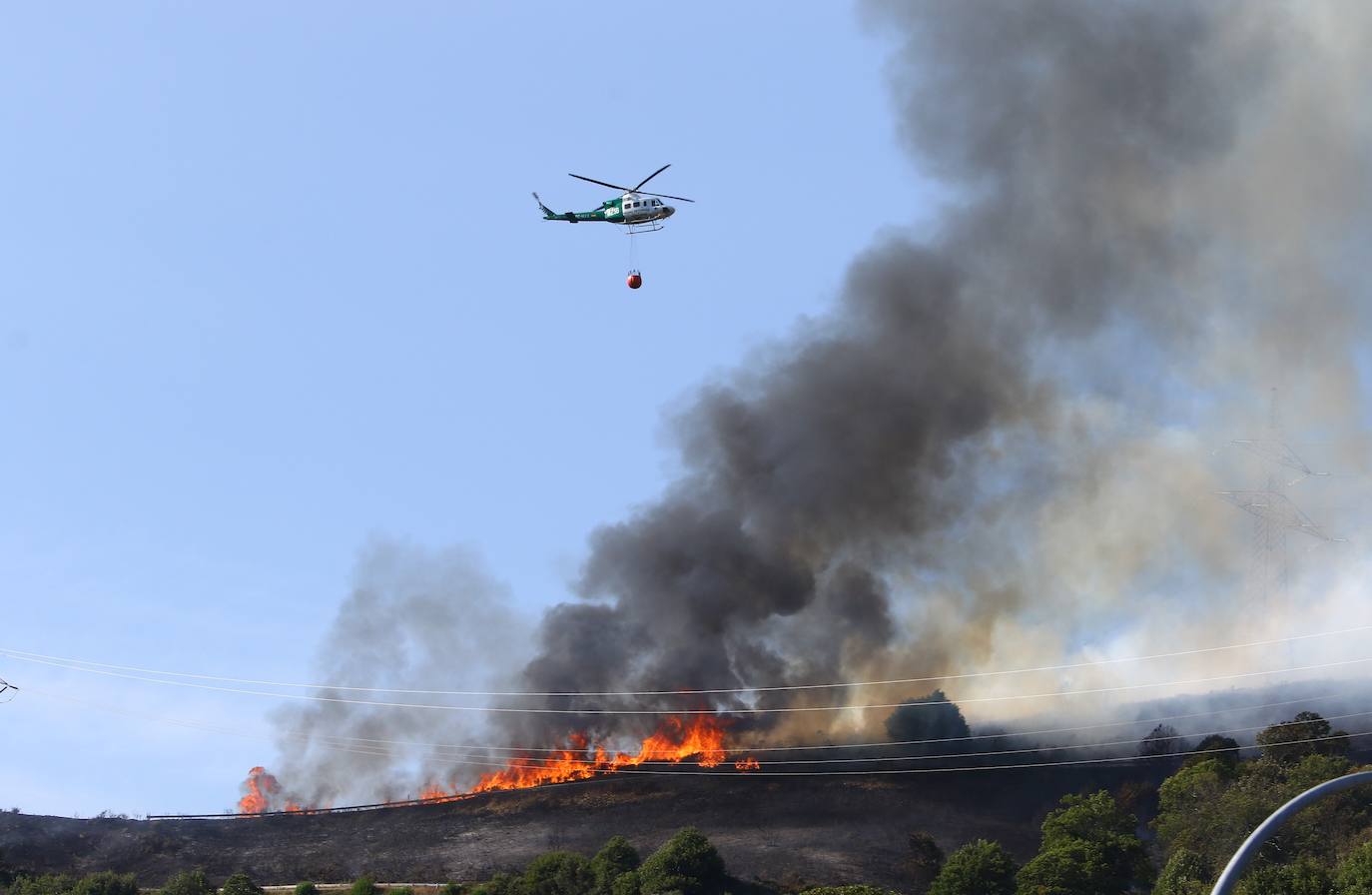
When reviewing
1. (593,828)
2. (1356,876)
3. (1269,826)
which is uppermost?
(593,828)

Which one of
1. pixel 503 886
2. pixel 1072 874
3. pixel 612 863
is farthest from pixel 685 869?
pixel 1072 874

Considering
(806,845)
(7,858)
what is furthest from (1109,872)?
(7,858)

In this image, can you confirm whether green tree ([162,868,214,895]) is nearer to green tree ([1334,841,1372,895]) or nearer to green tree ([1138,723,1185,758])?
green tree ([1334,841,1372,895])

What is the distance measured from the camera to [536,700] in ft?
430

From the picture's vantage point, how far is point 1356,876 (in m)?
67.3

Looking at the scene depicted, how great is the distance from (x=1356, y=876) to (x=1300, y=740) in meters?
36.2

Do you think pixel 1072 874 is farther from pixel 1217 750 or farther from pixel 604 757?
pixel 604 757

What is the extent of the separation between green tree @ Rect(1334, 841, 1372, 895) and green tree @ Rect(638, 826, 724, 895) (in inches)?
1391

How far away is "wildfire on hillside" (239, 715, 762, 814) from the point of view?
120 meters

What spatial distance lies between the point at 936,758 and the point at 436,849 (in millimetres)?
39128

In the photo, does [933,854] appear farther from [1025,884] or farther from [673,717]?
[673,717]

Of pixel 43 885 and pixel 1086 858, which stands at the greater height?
pixel 43 885

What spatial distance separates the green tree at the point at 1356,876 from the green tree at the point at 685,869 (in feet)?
116

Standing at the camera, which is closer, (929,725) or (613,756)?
(929,725)
